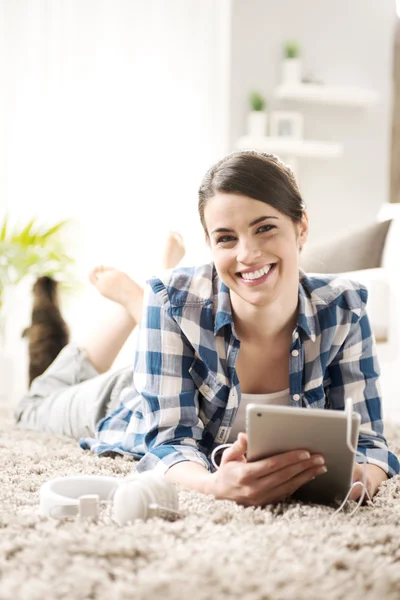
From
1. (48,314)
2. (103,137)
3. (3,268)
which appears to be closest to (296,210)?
(48,314)

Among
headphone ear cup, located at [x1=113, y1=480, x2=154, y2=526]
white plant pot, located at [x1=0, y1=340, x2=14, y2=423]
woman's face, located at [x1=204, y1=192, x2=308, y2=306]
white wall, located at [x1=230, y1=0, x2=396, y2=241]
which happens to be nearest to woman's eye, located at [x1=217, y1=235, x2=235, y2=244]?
woman's face, located at [x1=204, y1=192, x2=308, y2=306]

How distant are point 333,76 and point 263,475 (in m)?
3.65

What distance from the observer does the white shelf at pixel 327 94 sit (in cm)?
403

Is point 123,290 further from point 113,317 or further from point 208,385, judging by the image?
point 208,385

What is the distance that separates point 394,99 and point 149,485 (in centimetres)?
387

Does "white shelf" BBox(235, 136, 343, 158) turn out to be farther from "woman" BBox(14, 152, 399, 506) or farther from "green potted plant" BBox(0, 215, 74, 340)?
"woman" BBox(14, 152, 399, 506)

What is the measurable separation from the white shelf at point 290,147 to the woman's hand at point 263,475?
3.07 meters

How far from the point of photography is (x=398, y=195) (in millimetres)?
4320

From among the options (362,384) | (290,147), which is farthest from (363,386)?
(290,147)

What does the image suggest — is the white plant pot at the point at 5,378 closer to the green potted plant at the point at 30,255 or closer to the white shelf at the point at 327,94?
the green potted plant at the point at 30,255

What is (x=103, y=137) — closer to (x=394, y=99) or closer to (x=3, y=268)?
(x=3, y=268)

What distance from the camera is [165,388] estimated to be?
1.31 metres

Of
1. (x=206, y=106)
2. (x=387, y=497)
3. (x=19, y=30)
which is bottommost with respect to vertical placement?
(x=387, y=497)

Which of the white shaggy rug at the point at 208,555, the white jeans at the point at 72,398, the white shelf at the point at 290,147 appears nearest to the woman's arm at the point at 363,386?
the white shaggy rug at the point at 208,555
